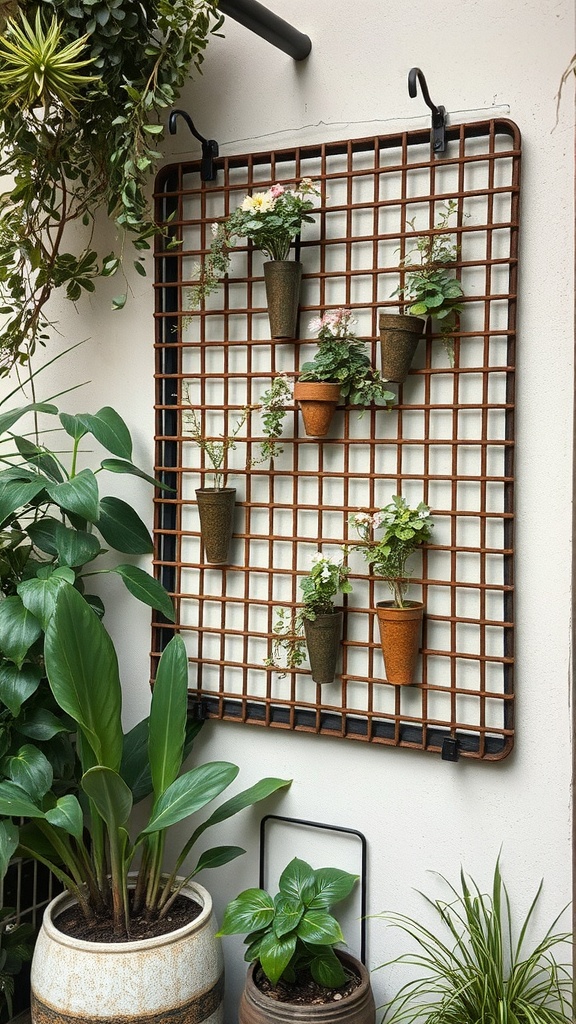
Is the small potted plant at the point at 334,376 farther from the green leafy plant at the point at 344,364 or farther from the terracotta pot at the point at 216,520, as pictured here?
the terracotta pot at the point at 216,520

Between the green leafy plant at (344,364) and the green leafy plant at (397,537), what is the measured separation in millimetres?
221

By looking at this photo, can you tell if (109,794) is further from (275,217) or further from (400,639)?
(275,217)

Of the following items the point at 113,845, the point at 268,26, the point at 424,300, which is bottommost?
the point at 113,845

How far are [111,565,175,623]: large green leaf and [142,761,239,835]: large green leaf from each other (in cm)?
33

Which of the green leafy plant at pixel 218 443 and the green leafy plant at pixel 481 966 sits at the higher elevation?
the green leafy plant at pixel 218 443

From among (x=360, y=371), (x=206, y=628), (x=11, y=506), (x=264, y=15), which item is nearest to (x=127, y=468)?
(x=11, y=506)

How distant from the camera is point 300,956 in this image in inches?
68.4

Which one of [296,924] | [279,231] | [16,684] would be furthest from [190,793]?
[279,231]

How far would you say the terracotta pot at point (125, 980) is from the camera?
1624 millimetres

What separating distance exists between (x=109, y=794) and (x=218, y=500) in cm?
64

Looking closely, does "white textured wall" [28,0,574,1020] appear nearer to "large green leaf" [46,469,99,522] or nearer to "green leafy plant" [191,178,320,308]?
"green leafy plant" [191,178,320,308]

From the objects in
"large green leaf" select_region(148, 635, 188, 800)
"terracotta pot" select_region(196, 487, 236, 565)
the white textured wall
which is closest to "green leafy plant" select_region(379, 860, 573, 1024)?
the white textured wall

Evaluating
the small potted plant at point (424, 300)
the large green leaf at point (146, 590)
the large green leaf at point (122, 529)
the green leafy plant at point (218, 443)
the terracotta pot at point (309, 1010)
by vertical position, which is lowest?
the terracotta pot at point (309, 1010)

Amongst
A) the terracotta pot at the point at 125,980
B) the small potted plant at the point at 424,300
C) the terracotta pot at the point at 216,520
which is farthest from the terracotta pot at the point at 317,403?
the terracotta pot at the point at 125,980
